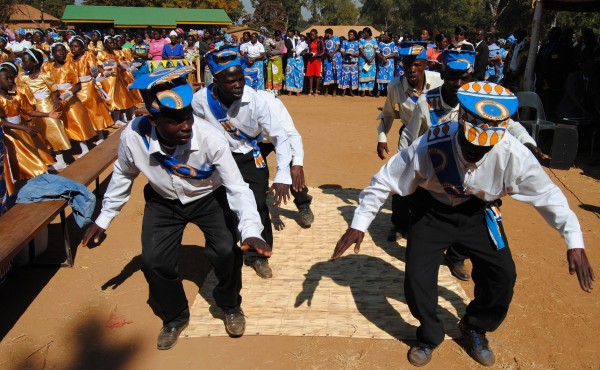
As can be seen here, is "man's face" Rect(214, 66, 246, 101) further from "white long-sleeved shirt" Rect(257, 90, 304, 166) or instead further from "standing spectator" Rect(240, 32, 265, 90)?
"standing spectator" Rect(240, 32, 265, 90)

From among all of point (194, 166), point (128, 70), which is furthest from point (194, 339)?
point (128, 70)

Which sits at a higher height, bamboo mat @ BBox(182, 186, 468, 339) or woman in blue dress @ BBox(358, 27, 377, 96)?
woman in blue dress @ BBox(358, 27, 377, 96)

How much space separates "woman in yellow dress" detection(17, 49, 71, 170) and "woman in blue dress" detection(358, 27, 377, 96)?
9.00 m

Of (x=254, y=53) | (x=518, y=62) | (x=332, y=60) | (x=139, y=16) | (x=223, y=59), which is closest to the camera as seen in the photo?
(x=223, y=59)

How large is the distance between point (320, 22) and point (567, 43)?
79.4 meters

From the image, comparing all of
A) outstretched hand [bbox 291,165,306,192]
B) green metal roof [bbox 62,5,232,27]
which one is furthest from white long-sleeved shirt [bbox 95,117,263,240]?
green metal roof [bbox 62,5,232,27]

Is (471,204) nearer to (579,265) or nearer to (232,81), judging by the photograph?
(579,265)

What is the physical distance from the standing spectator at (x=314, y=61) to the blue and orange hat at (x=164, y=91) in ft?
41.0

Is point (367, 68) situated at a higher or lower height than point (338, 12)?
lower

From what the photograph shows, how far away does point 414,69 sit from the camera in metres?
4.58

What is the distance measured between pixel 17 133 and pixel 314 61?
10156 mm

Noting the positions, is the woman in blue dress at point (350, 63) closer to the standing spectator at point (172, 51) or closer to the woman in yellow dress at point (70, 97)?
the standing spectator at point (172, 51)

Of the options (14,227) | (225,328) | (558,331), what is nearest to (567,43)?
(558,331)

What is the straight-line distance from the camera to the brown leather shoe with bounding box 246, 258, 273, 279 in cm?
445
